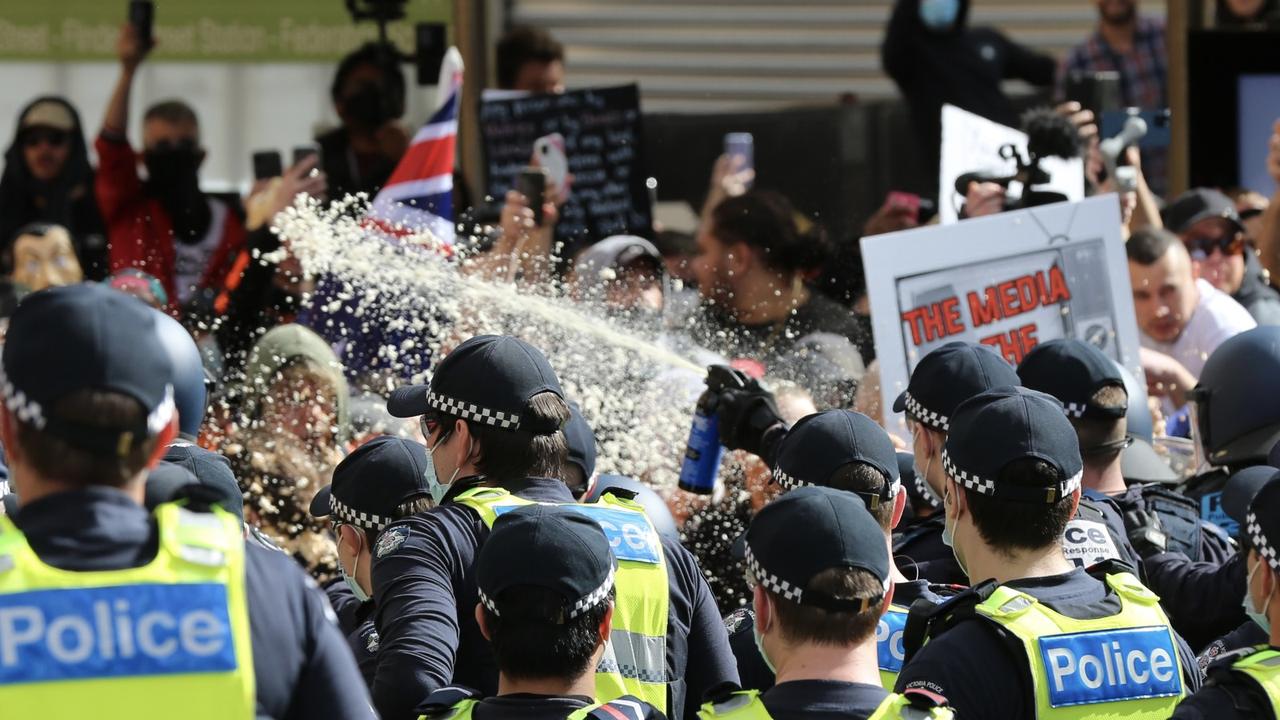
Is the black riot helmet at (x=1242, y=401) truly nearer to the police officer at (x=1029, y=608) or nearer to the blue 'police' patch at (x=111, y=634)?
the police officer at (x=1029, y=608)

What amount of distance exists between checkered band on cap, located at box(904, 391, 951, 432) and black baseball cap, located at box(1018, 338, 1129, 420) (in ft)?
1.69

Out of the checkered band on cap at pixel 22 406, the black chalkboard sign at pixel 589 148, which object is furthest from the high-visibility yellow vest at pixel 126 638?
the black chalkboard sign at pixel 589 148

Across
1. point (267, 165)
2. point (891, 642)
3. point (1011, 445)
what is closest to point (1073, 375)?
point (1011, 445)

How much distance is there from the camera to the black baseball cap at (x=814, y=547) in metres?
3.06

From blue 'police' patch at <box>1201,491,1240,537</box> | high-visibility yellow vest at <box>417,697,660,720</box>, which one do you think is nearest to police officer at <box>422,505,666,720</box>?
high-visibility yellow vest at <box>417,697,660,720</box>

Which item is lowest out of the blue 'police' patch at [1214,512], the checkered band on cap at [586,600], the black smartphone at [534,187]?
the blue 'police' patch at [1214,512]

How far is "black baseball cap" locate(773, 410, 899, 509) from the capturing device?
396 cm

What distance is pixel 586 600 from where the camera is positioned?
306 centimetres

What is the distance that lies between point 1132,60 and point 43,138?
5972 millimetres

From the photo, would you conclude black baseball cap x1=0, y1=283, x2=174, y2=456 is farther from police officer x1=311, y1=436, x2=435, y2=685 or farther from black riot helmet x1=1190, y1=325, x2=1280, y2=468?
black riot helmet x1=1190, y1=325, x2=1280, y2=468

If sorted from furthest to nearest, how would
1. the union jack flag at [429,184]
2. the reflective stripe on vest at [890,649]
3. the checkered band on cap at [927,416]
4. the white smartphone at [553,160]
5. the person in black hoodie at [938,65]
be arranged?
the person in black hoodie at [938,65] → the white smartphone at [553,160] → the union jack flag at [429,184] → the checkered band on cap at [927,416] → the reflective stripe on vest at [890,649]

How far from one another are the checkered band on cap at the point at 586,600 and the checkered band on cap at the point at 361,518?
50.5 inches

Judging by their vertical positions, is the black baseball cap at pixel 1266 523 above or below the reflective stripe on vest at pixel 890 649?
above

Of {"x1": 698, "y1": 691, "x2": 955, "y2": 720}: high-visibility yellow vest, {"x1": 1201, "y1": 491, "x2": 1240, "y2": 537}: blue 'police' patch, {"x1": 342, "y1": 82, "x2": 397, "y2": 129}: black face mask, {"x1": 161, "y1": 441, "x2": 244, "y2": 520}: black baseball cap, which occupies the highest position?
{"x1": 342, "y1": 82, "x2": 397, "y2": 129}: black face mask
